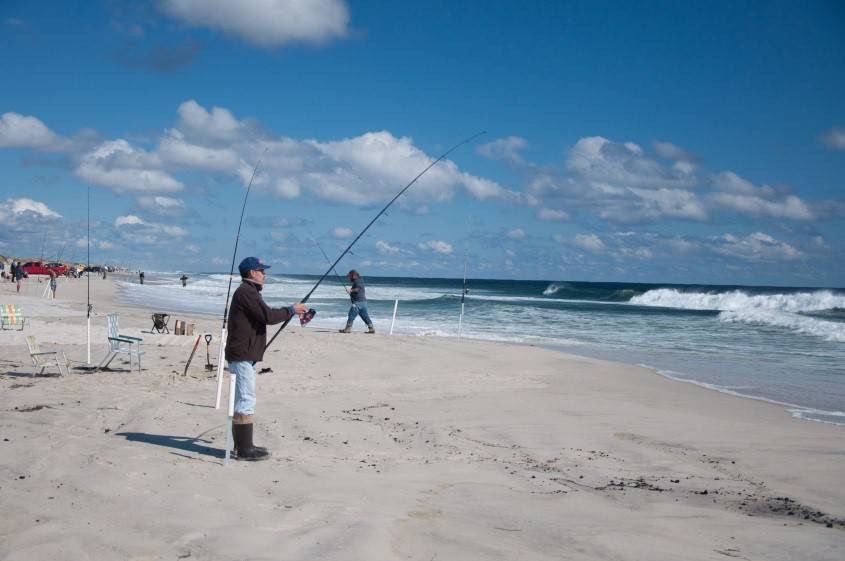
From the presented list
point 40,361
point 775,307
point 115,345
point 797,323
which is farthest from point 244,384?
point 775,307

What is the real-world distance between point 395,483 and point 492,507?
868 mm

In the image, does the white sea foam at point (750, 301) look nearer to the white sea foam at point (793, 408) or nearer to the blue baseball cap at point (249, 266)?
the white sea foam at point (793, 408)

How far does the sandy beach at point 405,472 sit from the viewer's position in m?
3.78

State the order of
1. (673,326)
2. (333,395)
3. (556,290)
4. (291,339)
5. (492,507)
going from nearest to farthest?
(492,507), (333,395), (291,339), (673,326), (556,290)

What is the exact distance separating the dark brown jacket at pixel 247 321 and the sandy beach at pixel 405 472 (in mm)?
890

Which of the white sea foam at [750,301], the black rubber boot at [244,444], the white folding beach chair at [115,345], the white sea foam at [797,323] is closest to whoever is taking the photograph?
the black rubber boot at [244,444]

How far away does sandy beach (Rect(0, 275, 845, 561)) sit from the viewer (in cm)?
378

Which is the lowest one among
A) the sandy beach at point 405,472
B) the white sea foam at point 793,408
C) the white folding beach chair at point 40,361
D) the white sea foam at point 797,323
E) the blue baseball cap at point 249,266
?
the white sea foam at point 793,408

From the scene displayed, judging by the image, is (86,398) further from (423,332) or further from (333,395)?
(423,332)

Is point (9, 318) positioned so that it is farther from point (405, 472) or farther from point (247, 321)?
point (405, 472)

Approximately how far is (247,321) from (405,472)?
1770mm

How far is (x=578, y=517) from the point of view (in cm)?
442

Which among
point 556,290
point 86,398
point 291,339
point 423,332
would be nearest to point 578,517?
point 86,398

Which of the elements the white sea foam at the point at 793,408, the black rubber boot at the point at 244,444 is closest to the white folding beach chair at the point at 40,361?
the black rubber boot at the point at 244,444
